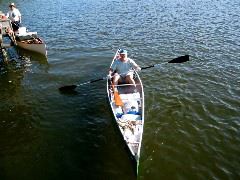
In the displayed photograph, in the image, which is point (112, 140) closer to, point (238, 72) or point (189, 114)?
point (189, 114)

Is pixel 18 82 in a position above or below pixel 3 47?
below

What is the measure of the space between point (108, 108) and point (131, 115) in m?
2.30

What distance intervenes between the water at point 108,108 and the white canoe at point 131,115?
0.92 m

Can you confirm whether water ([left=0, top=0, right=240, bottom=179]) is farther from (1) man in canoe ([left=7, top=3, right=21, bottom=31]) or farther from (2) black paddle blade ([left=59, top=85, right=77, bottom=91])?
(1) man in canoe ([left=7, top=3, right=21, bottom=31])

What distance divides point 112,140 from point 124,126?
1.51 metres

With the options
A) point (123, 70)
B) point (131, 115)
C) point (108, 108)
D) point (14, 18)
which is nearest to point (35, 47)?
point (14, 18)

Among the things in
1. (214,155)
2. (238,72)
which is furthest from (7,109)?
(238,72)

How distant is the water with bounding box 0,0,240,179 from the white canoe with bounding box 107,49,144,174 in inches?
36.3

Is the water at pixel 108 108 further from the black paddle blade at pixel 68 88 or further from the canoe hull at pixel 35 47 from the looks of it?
the canoe hull at pixel 35 47

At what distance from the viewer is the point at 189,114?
15617mm

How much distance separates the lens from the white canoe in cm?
1144

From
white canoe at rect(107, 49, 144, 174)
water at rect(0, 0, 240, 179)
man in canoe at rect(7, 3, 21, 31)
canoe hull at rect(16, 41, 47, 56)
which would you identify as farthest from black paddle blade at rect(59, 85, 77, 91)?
man in canoe at rect(7, 3, 21, 31)

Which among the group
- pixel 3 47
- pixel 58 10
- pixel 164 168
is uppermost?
pixel 58 10

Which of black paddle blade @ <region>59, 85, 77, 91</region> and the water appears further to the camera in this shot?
black paddle blade @ <region>59, 85, 77, 91</region>
